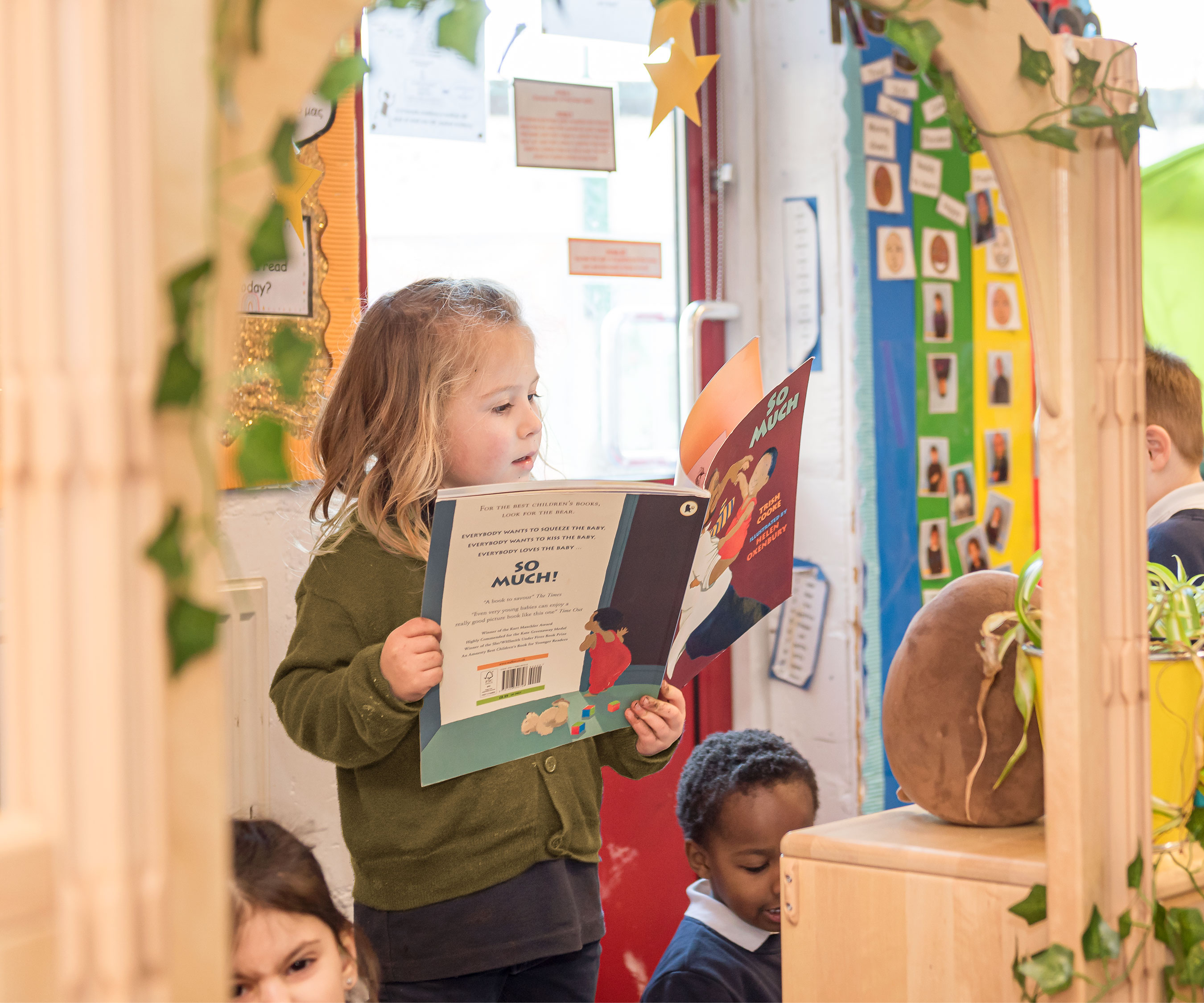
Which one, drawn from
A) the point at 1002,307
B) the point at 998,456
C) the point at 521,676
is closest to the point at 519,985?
the point at 521,676

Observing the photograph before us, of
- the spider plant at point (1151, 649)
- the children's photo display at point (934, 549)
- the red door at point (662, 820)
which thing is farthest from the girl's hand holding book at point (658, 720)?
the children's photo display at point (934, 549)

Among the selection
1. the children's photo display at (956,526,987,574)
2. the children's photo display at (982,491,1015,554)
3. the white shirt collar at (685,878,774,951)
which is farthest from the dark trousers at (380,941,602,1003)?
the children's photo display at (982,491,1015,554)

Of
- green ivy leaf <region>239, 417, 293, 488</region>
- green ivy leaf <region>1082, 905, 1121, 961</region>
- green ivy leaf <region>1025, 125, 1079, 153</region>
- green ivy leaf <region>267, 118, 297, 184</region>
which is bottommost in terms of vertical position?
green ivy leaf <region>1082, 905, 1121, 961</region>

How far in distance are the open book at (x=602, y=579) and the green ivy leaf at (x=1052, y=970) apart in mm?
330

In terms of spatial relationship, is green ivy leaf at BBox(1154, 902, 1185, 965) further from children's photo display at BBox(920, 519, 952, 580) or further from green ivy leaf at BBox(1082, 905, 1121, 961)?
children's photo display at BBox(920, 519, 952, 580)

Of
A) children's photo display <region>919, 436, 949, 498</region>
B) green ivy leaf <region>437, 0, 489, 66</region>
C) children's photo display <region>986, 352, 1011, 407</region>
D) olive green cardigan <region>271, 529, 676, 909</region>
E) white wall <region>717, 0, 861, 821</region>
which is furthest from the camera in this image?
children's photo display <region>986, 352, 1011, 407</region>

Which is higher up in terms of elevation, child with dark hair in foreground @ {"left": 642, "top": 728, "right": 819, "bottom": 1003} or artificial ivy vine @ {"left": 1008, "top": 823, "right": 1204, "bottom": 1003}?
artificial ivy vine @ {"left": 1008, "top": 823, "right": 1204, "bottom": 1003}

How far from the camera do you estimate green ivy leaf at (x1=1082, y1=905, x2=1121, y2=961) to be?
2.40 ft

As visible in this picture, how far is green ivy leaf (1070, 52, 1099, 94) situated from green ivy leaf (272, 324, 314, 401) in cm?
57

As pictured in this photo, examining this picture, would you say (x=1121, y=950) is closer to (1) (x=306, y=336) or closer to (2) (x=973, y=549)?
(1) (x=306, y=336)

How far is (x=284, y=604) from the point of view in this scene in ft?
4.56

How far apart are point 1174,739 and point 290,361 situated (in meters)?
0.71

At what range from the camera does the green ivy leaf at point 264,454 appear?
40 cm

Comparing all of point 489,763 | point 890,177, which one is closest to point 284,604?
point 489,763
